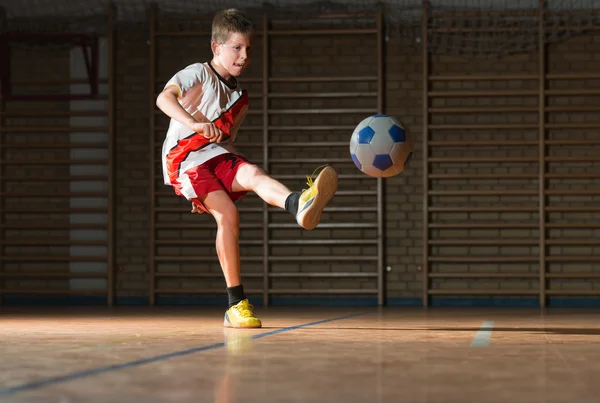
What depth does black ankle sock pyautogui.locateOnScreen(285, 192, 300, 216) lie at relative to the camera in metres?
3.83

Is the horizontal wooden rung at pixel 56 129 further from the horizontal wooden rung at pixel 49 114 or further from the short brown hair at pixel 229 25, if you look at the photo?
the short brown hair at pixel 229 25

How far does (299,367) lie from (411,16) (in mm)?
6751

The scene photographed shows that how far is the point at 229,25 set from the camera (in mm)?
4430

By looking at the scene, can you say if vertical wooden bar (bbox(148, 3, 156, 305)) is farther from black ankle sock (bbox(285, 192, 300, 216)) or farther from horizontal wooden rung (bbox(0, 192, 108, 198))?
black ankle sock (bbox(285, 192, 300, 216))

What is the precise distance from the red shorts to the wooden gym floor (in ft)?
2.43

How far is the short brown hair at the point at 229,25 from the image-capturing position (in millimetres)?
4430

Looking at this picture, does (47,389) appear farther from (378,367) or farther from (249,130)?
(249,130)

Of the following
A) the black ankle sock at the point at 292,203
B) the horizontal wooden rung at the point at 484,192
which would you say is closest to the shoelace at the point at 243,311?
the black ankle sock at the point at 292,203

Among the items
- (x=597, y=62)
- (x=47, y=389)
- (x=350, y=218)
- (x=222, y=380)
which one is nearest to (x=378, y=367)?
(x=222, y=380)

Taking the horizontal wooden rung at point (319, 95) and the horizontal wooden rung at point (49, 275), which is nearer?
the horizontal wooden rung at point (319, 95)

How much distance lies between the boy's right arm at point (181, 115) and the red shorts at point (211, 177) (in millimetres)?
243

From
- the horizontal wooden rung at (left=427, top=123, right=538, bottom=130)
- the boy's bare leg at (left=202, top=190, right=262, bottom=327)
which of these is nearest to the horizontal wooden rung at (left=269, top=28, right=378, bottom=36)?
the horizontal wooden rung at (left=427, top=123, right=538, bottom=130)

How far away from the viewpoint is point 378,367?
2488 mm

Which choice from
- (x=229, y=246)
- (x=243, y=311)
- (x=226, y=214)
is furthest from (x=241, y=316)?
(x=226, y=214)
